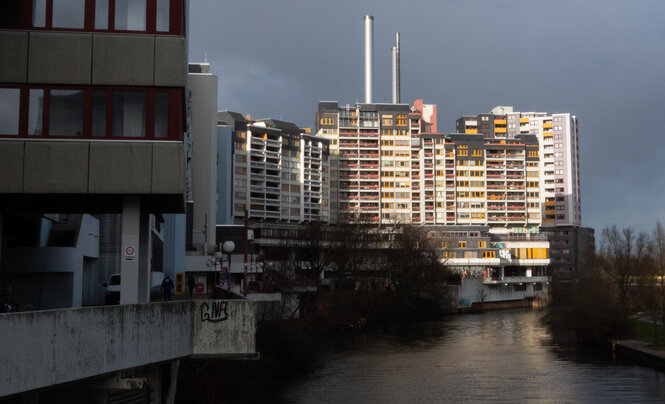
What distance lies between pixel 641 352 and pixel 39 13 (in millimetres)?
52742

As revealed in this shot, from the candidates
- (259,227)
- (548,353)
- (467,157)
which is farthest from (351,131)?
(548,353)

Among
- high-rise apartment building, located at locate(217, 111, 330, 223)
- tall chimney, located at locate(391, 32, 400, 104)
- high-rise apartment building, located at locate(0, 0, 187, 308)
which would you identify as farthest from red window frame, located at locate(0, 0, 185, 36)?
tall chimney, located at locate(391, 32, 400, 104)

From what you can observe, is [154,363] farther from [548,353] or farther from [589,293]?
[589,293]

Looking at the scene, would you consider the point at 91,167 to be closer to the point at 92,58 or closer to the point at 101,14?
the point at 92,58

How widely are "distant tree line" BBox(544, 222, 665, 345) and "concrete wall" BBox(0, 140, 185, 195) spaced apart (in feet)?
173

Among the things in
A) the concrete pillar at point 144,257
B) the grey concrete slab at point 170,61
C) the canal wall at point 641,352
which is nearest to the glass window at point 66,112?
the grey concrete slab at point 170,61

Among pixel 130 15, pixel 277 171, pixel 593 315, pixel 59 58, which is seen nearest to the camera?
pixel 59 58

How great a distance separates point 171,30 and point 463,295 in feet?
370

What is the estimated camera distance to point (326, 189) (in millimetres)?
167000

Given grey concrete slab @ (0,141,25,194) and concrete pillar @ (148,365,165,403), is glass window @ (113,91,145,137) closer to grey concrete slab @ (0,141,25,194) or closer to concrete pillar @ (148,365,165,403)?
grey concrete slab @ (0,141,25,194)

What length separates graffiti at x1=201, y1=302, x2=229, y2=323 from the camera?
23.3m

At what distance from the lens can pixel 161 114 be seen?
24984 millimetres

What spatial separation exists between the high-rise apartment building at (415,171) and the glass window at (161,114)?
146489 millimetres

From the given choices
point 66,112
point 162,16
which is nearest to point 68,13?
point 162,16
